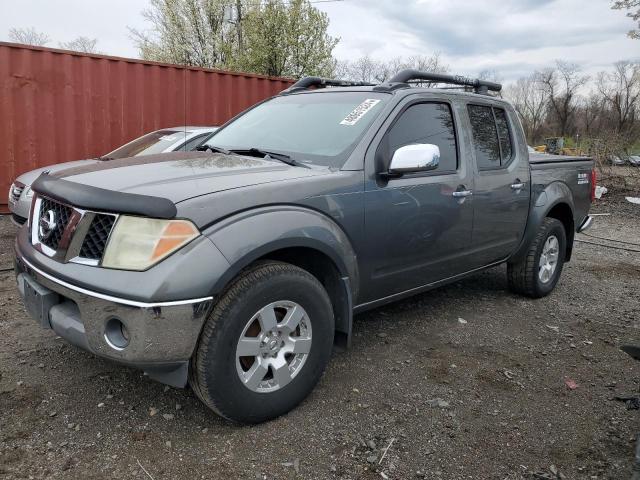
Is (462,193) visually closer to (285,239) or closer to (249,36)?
(285,239)

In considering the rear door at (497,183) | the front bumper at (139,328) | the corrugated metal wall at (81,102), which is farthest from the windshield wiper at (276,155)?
the corrugated metal wall at (81,102)

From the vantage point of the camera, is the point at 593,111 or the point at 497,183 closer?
the point at 497,183

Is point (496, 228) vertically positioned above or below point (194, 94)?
below

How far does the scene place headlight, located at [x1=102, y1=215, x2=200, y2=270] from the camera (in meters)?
2.17

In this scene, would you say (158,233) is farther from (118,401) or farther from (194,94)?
(194,94)

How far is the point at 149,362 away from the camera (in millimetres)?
2188

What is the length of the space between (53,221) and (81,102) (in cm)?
672

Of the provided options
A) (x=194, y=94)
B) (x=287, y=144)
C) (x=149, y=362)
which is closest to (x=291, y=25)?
(x=194, y=94)

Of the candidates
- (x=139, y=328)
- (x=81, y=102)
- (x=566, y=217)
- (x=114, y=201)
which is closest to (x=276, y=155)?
(x=114, y=201)

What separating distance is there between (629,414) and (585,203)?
290 cm

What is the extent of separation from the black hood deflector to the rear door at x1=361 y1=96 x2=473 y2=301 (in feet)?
4.02

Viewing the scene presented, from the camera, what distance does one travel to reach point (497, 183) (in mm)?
4027

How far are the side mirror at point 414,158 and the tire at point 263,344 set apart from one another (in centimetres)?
87

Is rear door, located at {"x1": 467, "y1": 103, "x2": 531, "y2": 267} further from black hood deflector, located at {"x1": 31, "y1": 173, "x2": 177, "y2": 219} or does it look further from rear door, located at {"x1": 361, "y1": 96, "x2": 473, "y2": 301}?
black hood deflector, located at {"x1": 31, "y1": 173, "x2": 177, "y2": 219}
